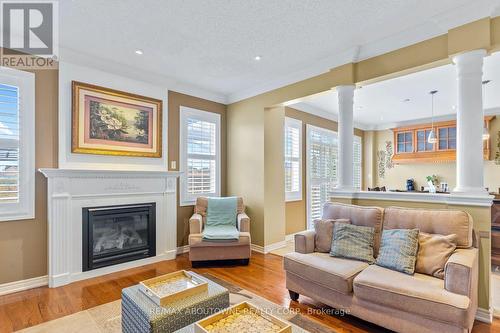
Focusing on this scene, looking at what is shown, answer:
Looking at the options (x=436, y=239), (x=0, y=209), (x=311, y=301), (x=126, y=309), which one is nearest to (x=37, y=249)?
(x=0, y=209)

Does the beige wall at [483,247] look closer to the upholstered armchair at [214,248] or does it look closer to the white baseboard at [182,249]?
the upholstered armchair at [214,248]

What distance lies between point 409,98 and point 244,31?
389 cm

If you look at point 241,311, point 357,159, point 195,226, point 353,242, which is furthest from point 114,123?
point 357,159

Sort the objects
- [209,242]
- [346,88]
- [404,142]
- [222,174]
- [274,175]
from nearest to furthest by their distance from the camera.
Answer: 1. [346,88]
2. [209,242]
3. [274,175]
4. [222,174]
5. [404,142]

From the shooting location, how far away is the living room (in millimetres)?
2184

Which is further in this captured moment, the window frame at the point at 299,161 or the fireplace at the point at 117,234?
the window frame at the point at 299,161

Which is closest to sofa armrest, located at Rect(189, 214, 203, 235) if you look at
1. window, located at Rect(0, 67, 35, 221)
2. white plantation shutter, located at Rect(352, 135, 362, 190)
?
window, located at Rect(0, 67, 35, 221)

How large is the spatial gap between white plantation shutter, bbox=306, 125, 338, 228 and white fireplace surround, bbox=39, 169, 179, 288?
9.87 feet

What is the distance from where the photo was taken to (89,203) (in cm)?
Result: 334

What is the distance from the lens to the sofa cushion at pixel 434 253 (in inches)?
85.7

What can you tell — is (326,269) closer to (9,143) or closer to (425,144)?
(9,143)

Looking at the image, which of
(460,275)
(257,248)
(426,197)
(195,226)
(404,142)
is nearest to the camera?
(460,275)

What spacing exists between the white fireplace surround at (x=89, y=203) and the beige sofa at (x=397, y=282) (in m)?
2.19

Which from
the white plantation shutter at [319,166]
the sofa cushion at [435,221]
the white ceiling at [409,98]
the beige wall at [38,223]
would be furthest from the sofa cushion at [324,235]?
the beige wall at [38,223]
